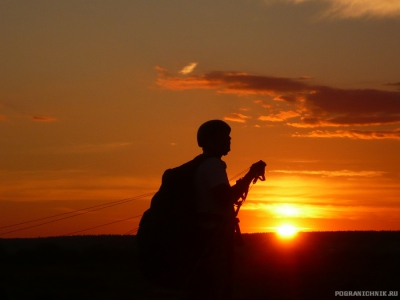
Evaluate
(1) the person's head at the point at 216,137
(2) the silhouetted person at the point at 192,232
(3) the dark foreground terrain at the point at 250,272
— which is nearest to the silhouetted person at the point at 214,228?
(2) the silhouetted person at the point at 192,232

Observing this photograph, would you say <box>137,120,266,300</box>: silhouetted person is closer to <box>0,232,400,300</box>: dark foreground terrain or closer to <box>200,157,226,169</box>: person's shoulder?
Result: <box>200,157,226,169</box>: person's shoulder

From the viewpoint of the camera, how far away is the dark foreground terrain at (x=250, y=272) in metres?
13.4

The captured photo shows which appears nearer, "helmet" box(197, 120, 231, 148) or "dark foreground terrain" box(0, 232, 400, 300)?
"helmet" box(197, 120, 231, 148)

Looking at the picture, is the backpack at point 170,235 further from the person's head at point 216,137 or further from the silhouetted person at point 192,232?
the person's head at point 216,137

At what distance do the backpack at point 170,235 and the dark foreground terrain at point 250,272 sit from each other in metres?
4.89

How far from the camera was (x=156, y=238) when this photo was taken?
19.1ft

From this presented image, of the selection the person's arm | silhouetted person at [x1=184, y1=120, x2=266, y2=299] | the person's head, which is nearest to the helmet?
the person's head

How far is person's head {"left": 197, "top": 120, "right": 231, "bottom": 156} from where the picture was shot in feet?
20.8

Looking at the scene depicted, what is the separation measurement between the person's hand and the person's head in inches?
12.6

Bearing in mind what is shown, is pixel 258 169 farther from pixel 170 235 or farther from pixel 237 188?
pixel 170 235

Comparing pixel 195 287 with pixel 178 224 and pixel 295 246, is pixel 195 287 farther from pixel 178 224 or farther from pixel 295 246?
Result: pixel 295 246

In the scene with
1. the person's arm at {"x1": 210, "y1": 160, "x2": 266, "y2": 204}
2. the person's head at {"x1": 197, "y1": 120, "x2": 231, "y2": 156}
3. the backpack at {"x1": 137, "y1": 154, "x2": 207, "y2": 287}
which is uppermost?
the person's head at {"x1": 197, "y1": 120, "x2": 231, "y2": 156}

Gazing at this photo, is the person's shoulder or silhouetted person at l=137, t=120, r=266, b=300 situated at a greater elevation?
the person's shoulder

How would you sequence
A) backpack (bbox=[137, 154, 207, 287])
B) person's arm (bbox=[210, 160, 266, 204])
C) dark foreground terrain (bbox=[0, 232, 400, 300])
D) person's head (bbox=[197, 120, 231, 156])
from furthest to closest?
dark foreground terrain (bbox=[0, 232, 400, 300]) < person's head (bbox=[197, 120, 231, 156]) < person's arm (bbox=[210, 160, 266, 204]) < backpack (bbox=[137, 154, 207, 287])
